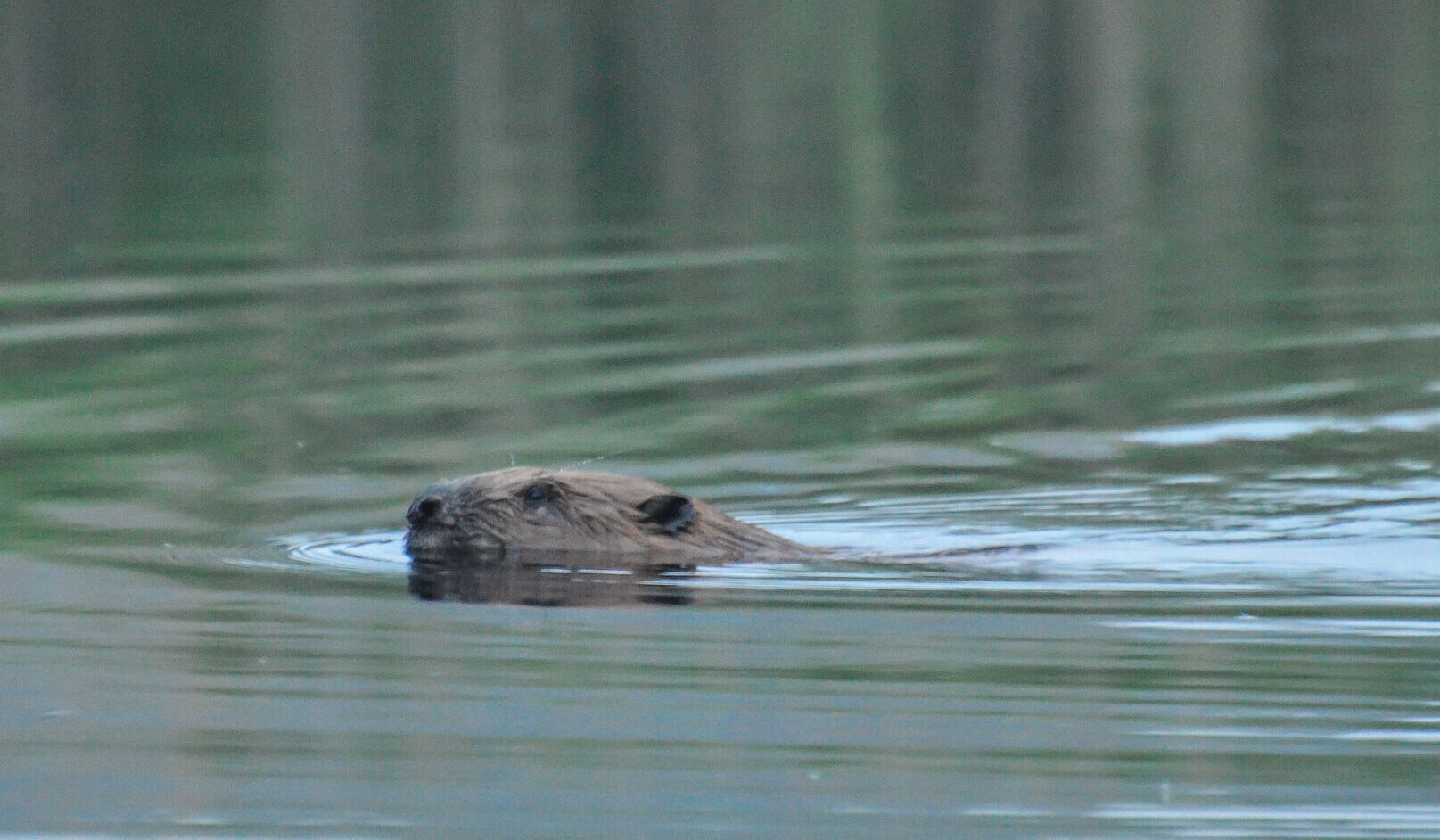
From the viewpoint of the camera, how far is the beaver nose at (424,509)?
33.3ft

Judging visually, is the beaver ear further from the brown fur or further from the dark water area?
the dark water area

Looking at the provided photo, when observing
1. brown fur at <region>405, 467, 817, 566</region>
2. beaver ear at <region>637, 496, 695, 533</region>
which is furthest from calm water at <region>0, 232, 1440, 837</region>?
beaver ear at <region>637, 496, 695, 533</region>

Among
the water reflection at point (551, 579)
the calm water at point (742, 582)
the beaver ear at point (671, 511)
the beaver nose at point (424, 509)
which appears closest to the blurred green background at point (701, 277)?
the calm water at point (742, 582)

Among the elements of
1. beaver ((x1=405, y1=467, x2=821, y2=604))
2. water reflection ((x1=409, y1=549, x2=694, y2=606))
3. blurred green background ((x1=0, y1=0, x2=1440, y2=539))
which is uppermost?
blurred green background ((x1=0, y1=0, x2=1440, y2=539))

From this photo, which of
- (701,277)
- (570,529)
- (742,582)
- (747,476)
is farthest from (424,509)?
(701,277)

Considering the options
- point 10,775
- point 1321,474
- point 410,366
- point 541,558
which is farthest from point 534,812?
point 410,366

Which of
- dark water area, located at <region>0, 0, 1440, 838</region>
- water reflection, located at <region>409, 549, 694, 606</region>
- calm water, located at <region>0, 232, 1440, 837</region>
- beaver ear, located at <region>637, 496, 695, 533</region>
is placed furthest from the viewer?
beaver ear, located at <region>637, 496, 695, 533</region>

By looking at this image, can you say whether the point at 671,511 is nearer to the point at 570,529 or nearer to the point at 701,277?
the point at 570,529

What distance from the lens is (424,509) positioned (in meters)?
10.2

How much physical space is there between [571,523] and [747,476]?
2021 mm

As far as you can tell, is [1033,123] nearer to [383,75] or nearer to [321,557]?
[383,75]

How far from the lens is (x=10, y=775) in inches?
258

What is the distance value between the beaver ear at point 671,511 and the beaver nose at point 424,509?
78cm

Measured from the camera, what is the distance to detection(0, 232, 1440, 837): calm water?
20.8 feet
